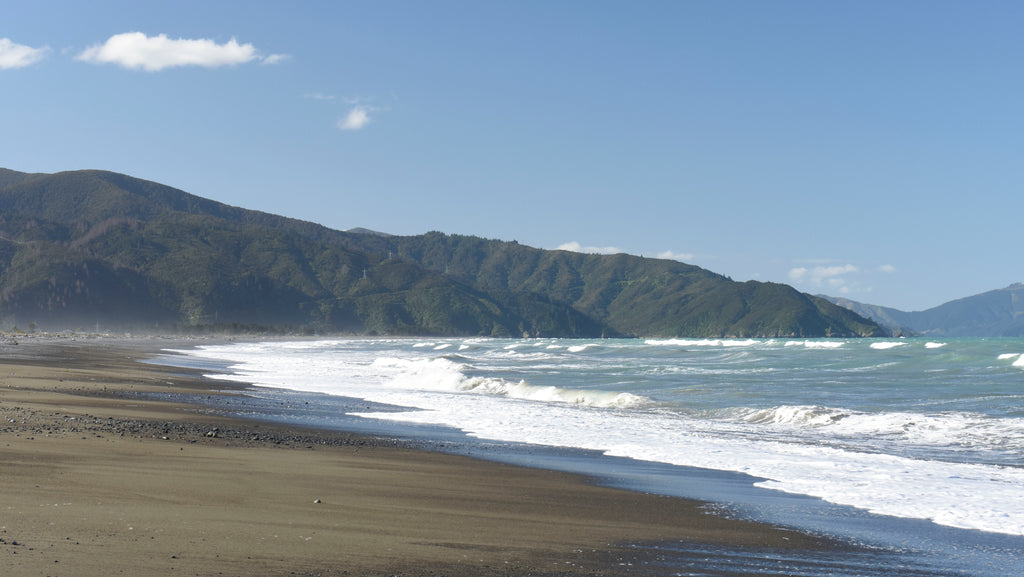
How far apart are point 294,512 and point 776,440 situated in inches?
407

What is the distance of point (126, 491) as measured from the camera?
7.32m

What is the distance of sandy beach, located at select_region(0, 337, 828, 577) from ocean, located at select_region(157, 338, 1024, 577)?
778 mm

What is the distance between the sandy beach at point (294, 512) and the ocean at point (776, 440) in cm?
78

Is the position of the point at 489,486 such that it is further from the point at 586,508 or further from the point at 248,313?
the point at 248,313

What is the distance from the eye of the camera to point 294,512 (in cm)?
709

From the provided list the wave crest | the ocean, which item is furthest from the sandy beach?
the wave crest

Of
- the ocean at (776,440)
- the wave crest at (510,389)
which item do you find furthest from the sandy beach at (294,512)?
the wave crest at (510,389)

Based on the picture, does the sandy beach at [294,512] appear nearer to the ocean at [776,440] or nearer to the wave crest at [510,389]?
the ocean at [776,440]

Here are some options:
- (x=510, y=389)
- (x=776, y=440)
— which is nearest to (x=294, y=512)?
(x=776, y=440)

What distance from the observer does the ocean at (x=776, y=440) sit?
7.64 meters

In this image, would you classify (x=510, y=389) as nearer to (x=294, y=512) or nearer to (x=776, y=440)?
(x=776, y=440)

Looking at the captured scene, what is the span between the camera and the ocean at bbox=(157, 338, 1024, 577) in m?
7.64

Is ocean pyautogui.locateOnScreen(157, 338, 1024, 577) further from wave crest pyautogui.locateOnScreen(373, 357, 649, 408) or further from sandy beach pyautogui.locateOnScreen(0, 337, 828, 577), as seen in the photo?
sandy beach pyautogui.locateOnScreen(0, 337, 828, 577)

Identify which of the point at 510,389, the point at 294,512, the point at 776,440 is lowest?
the point at 510,389
